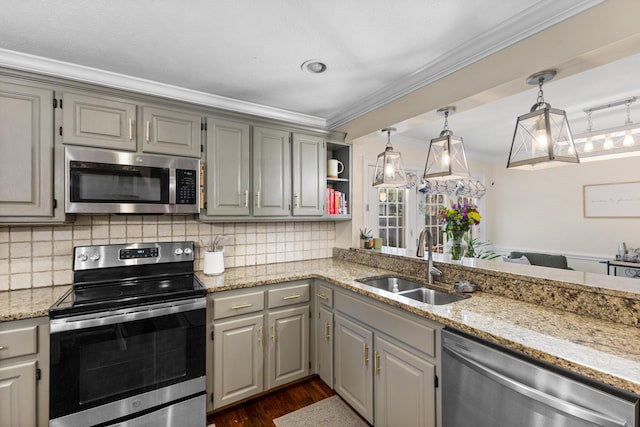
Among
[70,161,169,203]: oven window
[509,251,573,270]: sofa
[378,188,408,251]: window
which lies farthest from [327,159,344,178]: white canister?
[509,251,573,270]: sofa

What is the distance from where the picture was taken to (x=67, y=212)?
72.7 inches

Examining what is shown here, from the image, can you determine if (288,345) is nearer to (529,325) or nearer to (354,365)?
(354,365)

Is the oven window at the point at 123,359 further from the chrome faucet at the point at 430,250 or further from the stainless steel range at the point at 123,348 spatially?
the chrome faucet at the point at 430,250

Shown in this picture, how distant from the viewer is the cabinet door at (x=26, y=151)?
5.59 ft

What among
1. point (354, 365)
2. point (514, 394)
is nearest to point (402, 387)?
point (354, 365)

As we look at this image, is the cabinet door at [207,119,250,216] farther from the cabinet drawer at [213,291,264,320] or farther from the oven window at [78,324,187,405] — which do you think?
the oven window at [78,324,187,405]

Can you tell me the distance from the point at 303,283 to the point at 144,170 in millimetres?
1432

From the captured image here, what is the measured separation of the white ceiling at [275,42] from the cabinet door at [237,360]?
1.74 meters

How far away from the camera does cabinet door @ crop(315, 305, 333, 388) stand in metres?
2.27

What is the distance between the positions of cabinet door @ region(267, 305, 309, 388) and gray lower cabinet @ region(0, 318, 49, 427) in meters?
1.28

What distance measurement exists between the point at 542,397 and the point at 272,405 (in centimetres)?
179

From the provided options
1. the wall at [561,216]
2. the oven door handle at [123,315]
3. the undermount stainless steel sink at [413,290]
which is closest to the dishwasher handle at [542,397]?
the undermount stainless steel sink at [413,290]

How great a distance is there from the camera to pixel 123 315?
1672 mm

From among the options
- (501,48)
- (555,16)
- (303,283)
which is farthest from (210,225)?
(555,16)
